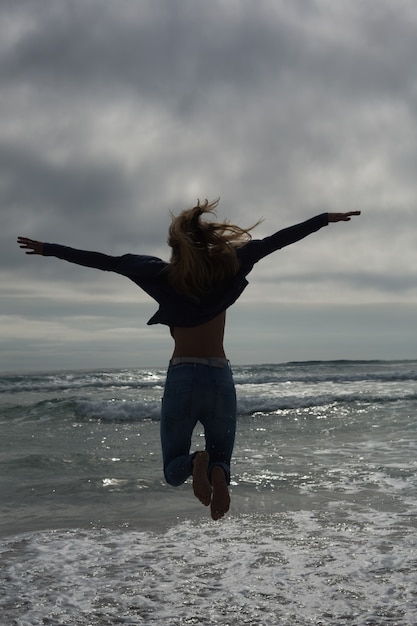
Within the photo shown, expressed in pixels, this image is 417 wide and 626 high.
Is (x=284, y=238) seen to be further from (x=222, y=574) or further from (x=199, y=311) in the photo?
(x=222, y=574)

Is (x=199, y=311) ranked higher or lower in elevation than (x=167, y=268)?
lower

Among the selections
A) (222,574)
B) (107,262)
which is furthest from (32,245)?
(222,574)

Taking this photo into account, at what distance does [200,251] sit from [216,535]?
426 cm

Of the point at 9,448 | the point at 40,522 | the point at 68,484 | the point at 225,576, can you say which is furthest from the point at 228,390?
the point at 9,448

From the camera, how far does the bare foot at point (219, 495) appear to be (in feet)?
12.9

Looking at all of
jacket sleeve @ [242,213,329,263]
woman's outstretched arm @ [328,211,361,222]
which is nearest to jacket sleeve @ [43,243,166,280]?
jacket sleeve @ [242,213,329,263]

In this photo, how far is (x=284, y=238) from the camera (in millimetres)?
4082

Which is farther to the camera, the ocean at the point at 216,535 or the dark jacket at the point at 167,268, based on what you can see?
the ocean at the point at 216,535

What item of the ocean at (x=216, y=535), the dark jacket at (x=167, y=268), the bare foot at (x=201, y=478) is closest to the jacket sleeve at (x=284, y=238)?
the dark jacket at (x=167, y=268)

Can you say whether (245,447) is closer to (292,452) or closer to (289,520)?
(292,452)

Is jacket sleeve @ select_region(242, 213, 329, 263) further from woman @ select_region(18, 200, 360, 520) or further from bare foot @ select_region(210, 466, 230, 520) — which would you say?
bare foot @ select_region(210, 466, 230, 520)

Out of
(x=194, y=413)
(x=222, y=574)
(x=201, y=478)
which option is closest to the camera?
(x=201, y=478)

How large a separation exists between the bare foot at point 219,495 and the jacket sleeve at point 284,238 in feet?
Answer: 4.24

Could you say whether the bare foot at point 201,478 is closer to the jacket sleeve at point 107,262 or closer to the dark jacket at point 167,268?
the dark jacket at point 167,268
